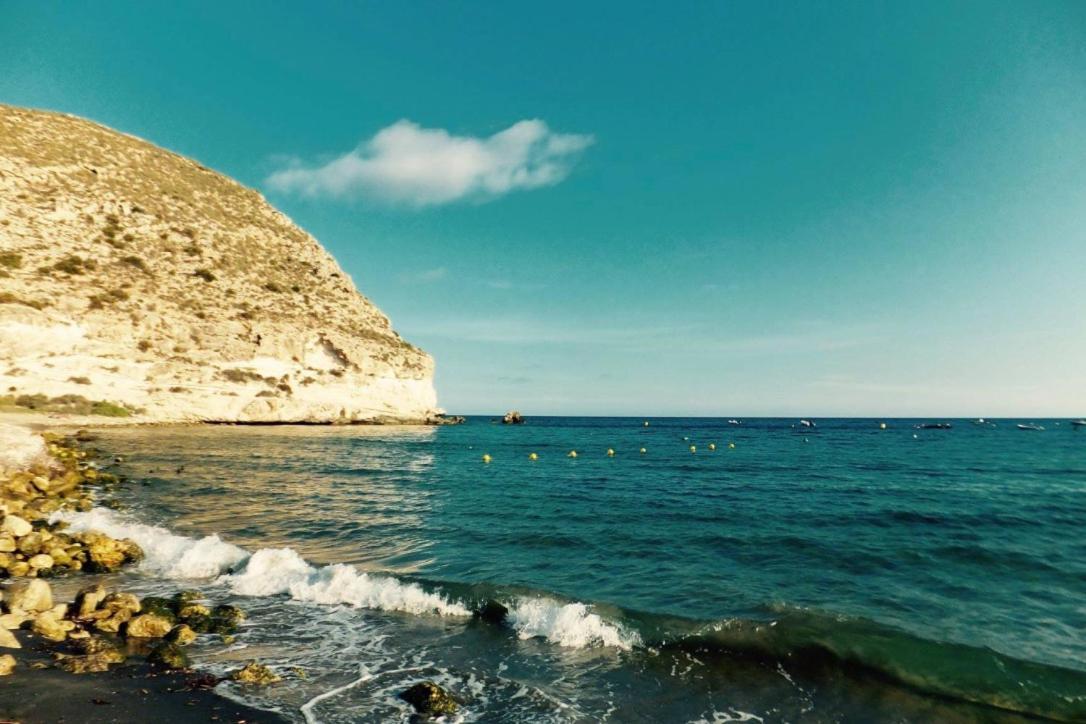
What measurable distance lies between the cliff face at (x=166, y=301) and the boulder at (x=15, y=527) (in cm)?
4622

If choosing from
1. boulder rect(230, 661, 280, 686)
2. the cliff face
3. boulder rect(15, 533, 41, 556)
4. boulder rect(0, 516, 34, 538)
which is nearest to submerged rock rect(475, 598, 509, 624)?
boulder rect(230, 661, 280, 686)

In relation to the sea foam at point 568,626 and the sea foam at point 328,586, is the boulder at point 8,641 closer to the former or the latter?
the sea foam at point 328,586

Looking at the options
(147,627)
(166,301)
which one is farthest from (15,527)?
(166,301)

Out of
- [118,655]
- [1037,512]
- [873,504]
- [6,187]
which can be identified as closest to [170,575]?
[118,655]

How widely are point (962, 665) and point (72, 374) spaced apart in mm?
66988

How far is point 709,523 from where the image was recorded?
20109mm

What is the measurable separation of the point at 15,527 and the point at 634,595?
1592 cm

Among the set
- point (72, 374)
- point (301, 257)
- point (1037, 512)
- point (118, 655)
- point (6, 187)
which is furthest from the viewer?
point (301, 257)

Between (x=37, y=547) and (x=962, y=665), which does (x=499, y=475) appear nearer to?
(x=37, y=547)

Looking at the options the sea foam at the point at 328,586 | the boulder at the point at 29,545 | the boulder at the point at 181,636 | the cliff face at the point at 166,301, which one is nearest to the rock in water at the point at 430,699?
the sea foam at the point at 328,586

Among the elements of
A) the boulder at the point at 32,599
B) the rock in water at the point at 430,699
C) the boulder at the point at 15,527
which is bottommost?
the rock in water at the point at 430,699

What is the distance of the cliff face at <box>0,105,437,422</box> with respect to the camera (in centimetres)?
5184

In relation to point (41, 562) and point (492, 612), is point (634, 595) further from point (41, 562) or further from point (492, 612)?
point (41, 562)

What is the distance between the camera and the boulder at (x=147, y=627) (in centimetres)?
944
